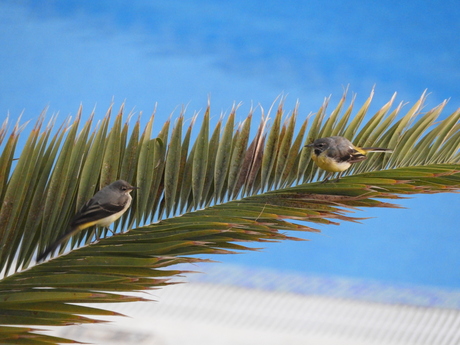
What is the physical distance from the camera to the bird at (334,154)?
7.39 feet

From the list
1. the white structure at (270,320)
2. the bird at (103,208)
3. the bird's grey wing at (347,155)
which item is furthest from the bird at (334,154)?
the white structure at (270,320)

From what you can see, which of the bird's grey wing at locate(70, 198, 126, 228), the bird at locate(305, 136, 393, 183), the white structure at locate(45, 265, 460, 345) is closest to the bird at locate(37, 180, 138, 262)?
the bird's grey wing at locate(70, 198, 126, 228)

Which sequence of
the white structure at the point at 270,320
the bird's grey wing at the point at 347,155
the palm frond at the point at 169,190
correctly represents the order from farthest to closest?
the white structure at the point at 270,320 < the bird's grey wing at the point at 347,155 < the palm frond at the point at 169,190

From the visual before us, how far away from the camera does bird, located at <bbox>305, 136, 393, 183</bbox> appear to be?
2254 millimetres

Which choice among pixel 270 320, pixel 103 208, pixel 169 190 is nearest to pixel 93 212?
pixel 103 208

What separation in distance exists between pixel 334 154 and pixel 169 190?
66cm

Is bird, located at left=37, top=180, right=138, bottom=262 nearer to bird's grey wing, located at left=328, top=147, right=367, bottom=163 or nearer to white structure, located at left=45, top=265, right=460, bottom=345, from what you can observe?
bird's grey wing, located at left=328, top=147, right=367, bottom=163

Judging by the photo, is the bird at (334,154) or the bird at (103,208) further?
the bird at (334,154)

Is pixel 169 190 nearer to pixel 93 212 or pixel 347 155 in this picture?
pixel 93 212

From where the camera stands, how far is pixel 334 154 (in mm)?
2248

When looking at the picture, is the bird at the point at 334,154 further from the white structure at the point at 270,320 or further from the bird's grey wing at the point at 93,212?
the white structure at the point at 270,320

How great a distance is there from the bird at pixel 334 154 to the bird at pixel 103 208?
0.78 metres

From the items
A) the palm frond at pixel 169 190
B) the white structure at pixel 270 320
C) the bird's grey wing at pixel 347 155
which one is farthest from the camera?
the white structure at pixel 270 320

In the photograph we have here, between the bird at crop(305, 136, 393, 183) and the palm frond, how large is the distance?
0.08 meters
